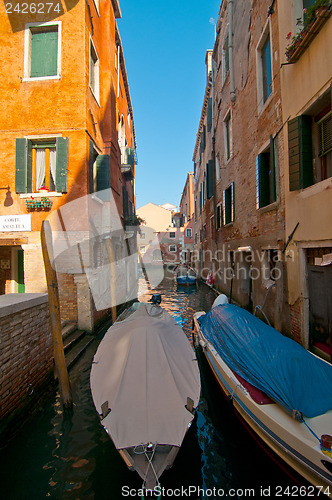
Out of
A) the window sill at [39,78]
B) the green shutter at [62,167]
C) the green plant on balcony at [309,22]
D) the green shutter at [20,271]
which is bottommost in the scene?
the green shutter at [20,271]

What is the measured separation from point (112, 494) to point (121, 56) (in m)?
15.1

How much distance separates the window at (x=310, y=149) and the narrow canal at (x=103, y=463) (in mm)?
4120

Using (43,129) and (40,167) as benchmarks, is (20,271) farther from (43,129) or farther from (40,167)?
(43,129)

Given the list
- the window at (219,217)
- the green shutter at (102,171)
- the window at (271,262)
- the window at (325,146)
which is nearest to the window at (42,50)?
the green shutter at (102,171)

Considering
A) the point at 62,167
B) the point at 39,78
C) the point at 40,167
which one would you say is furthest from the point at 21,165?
the point at 39,78

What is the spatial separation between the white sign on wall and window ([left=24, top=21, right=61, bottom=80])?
3568 mm

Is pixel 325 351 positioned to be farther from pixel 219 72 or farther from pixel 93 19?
pixel 219 72

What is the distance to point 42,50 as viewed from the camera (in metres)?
7.13

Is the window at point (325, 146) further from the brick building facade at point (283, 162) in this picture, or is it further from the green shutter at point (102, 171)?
the green shutter at point (102, 171)

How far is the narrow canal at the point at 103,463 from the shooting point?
9.25 ft

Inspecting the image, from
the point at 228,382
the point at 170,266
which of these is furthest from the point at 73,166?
the point at 170,266

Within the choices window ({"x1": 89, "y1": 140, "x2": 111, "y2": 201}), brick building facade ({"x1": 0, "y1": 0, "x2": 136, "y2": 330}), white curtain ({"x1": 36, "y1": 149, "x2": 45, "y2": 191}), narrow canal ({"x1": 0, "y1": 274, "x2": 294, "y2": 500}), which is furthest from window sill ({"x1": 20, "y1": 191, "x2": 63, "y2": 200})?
narrow canal ({"x1": 0, "y1": 274, "x2": 294, "y2": 500})

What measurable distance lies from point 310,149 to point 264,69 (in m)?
3.76

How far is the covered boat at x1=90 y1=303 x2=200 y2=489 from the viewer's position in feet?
8.32
